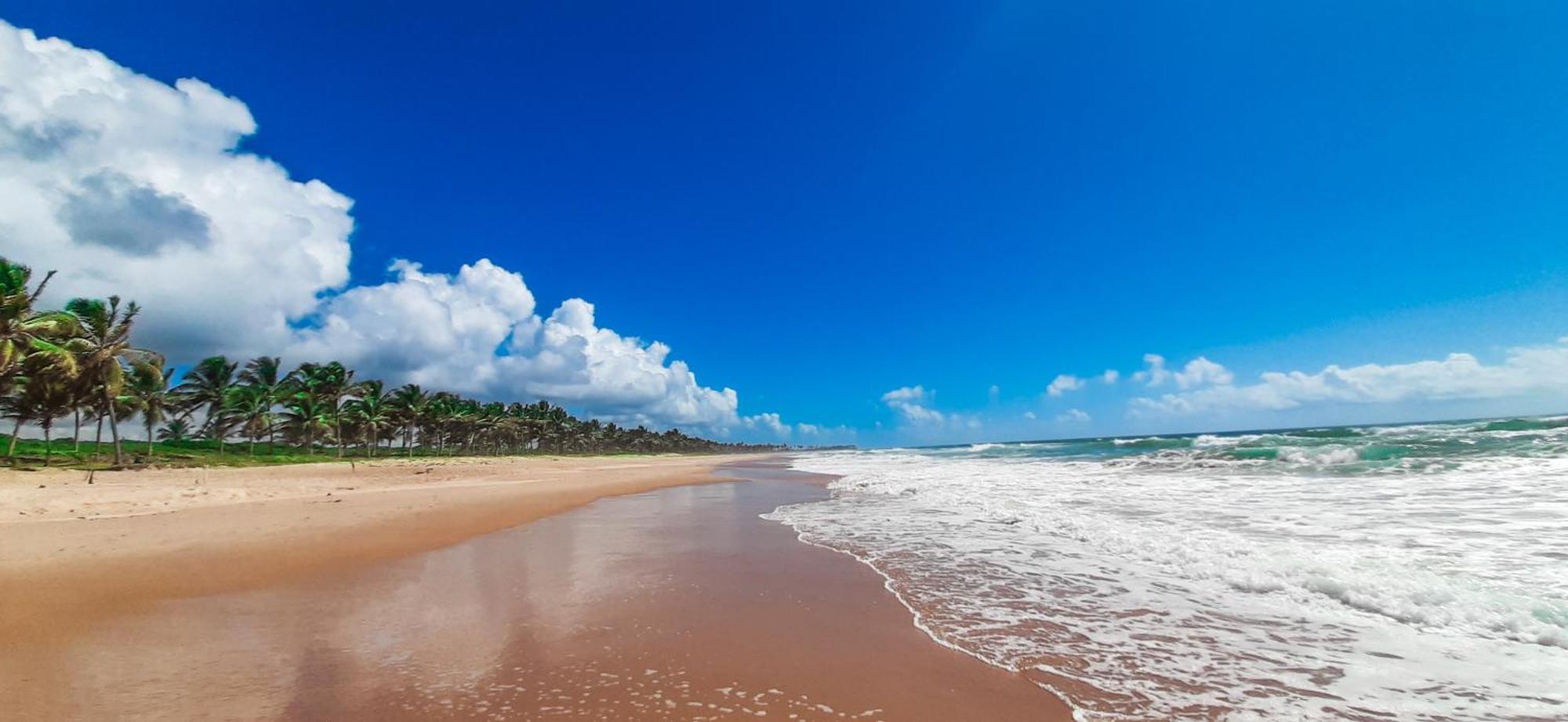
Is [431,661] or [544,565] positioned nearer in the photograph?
[431,661]

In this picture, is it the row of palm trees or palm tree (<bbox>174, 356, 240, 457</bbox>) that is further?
palm tree (<bbox>174, 356, 240, 457</bbox>)

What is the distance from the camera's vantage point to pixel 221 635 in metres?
5.64

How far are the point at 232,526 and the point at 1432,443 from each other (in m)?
44.2

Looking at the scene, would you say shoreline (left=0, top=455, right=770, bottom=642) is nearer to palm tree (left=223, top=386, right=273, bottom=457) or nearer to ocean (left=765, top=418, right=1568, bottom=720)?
ocean (left=765, top=418, right=1568, bottom=720)

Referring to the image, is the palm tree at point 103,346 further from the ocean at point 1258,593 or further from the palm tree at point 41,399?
the ocean at point 1258,593

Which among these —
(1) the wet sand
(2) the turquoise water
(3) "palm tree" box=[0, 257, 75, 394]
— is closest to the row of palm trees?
(3) "palm tree" box=[0, 257, 75, 394]

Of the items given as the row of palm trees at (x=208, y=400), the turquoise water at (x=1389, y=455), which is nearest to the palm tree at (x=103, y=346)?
the row of palm trees at (x=208, y=400)

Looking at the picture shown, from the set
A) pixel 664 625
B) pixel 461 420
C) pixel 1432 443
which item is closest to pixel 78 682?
pixel 664 625

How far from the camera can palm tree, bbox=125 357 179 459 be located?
4634cm

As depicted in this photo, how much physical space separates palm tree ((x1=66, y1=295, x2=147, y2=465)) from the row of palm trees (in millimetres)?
55

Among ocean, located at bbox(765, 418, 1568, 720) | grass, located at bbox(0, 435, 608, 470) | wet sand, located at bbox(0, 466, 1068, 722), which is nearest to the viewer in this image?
wet sand, located at bbox(0, 466, 1068, 722)

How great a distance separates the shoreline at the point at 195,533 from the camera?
7211 millimetres

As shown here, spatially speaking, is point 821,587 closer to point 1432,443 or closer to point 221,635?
point 221,635

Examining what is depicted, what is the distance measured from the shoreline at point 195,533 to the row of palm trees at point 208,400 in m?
7.52
